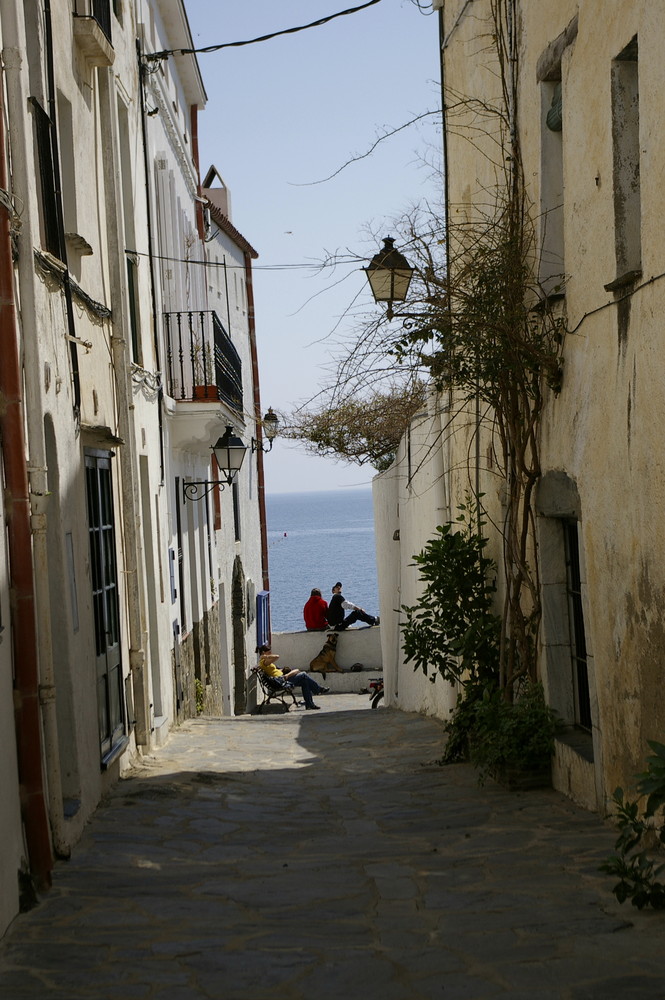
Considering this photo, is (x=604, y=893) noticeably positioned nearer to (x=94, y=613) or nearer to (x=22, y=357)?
(x=22, y=357)

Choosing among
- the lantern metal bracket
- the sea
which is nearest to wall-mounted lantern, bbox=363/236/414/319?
the lantern metal bracket

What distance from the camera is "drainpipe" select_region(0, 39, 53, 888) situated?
604 centimetres

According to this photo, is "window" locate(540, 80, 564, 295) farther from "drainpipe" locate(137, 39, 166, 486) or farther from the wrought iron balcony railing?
the wrought iron balcony railing

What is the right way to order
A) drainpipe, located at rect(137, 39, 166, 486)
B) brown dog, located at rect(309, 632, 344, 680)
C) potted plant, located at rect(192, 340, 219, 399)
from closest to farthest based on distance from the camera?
drainpipe, located at rect(137, 39, 166, 486) → potted plant, located at rect(192, 340, 219, 399) → brown dog, located at rect(309, 632, 344, 680)

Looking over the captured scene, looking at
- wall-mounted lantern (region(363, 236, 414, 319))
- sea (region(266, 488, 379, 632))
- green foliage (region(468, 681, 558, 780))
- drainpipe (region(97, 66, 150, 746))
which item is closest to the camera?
green foliage (region(468, 681, 558, 780))

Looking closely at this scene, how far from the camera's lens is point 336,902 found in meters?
5.85

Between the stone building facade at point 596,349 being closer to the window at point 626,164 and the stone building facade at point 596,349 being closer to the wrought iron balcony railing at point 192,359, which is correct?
the window at point 626,164

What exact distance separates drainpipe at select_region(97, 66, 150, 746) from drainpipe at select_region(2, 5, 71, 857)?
3.72 m

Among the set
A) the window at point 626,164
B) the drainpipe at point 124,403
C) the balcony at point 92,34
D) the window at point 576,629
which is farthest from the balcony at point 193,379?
the window at point 626,164

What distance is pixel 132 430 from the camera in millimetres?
10719

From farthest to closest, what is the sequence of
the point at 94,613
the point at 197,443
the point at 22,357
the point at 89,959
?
the point at 197,443 < the point at 94,613 < the point at 22,357 < the point at 89,959

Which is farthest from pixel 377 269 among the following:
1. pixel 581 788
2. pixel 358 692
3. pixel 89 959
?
pixel 358 692

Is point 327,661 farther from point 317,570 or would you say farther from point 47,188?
point 317,570

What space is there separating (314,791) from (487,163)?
523 centimetres
